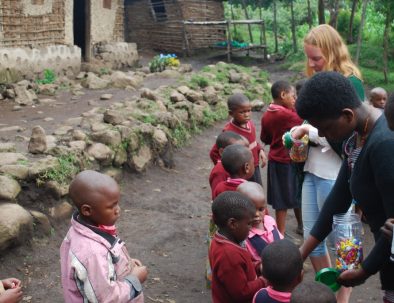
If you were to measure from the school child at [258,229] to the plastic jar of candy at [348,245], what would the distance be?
56 centimetres

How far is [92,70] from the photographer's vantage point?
13.3 meters

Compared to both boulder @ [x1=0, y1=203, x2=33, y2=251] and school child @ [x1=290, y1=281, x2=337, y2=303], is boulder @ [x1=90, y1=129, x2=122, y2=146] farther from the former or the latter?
school child @ [x1=290, y1=281, x2=337, y2=303]

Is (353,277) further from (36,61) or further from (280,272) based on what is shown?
(36,61)

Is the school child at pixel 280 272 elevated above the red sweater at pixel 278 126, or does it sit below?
below

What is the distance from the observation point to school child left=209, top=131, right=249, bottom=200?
13.1ft

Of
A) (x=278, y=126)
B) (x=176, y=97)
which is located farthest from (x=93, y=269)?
(x=176, y=97)

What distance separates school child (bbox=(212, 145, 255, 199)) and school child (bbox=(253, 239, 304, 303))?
3.68 feet

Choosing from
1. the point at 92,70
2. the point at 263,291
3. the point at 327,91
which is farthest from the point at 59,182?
the point at 92,70

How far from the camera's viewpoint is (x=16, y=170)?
15.8 feet

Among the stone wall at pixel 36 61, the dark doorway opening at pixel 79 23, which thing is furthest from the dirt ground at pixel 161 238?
the dark doorway opening at pixel 79 23

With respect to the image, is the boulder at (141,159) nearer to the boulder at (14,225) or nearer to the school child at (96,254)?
the boulder at (14,225)

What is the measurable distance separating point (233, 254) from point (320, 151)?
45.8 inches

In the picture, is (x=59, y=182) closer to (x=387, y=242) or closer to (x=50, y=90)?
(x=387, y=242)

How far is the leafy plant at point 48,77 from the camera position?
1124 cm
